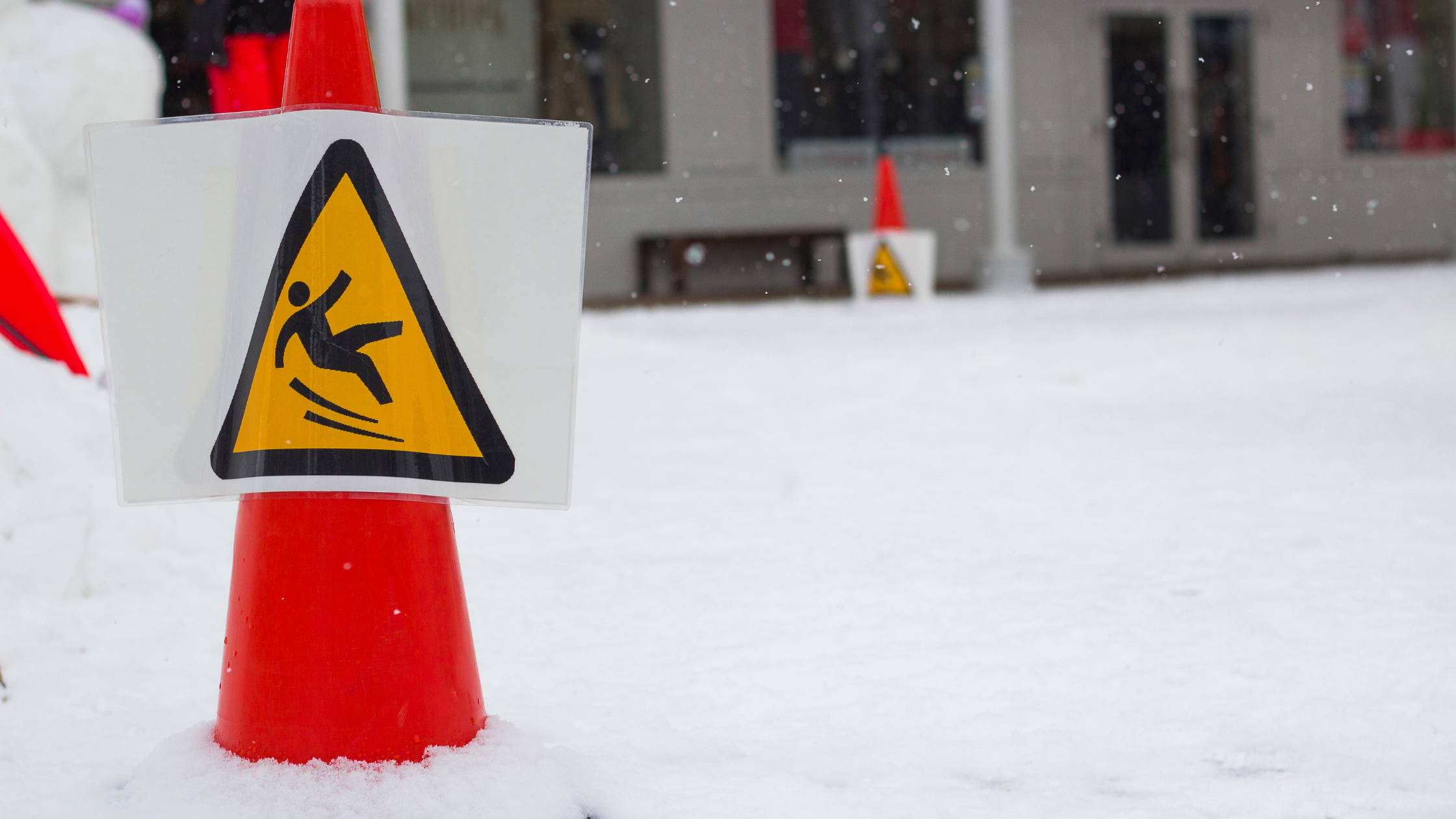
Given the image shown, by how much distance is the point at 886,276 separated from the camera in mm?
8750

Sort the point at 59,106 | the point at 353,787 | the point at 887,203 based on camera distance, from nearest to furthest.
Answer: the point at 353,787 < the point at 59,106 < the point at 887,203

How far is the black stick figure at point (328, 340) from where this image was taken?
1.36m

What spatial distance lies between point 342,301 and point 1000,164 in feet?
31.4

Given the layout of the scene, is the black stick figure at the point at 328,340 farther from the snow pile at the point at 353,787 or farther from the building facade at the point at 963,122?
the building facade at the point at 963,122

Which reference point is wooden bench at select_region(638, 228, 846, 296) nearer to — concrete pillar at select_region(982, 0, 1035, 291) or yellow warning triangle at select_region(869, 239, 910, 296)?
concrete pillar at select_region(982, 0, 1035, 291)

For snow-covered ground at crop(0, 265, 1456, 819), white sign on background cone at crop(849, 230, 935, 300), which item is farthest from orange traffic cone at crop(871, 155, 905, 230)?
snow-covered ground at crop(0, 265, 1456, 819)

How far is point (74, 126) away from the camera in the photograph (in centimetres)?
514

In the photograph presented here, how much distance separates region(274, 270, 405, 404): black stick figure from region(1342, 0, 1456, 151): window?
14028 millimetres

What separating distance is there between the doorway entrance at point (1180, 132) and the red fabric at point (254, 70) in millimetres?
9210

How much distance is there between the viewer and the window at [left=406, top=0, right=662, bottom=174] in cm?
1128

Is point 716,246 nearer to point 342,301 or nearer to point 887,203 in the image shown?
point 887,203

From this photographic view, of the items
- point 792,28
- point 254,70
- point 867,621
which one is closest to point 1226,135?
point 792,28

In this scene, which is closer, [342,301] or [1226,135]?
[342,301]

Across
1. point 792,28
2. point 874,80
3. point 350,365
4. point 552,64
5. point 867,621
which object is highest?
point 792,28
